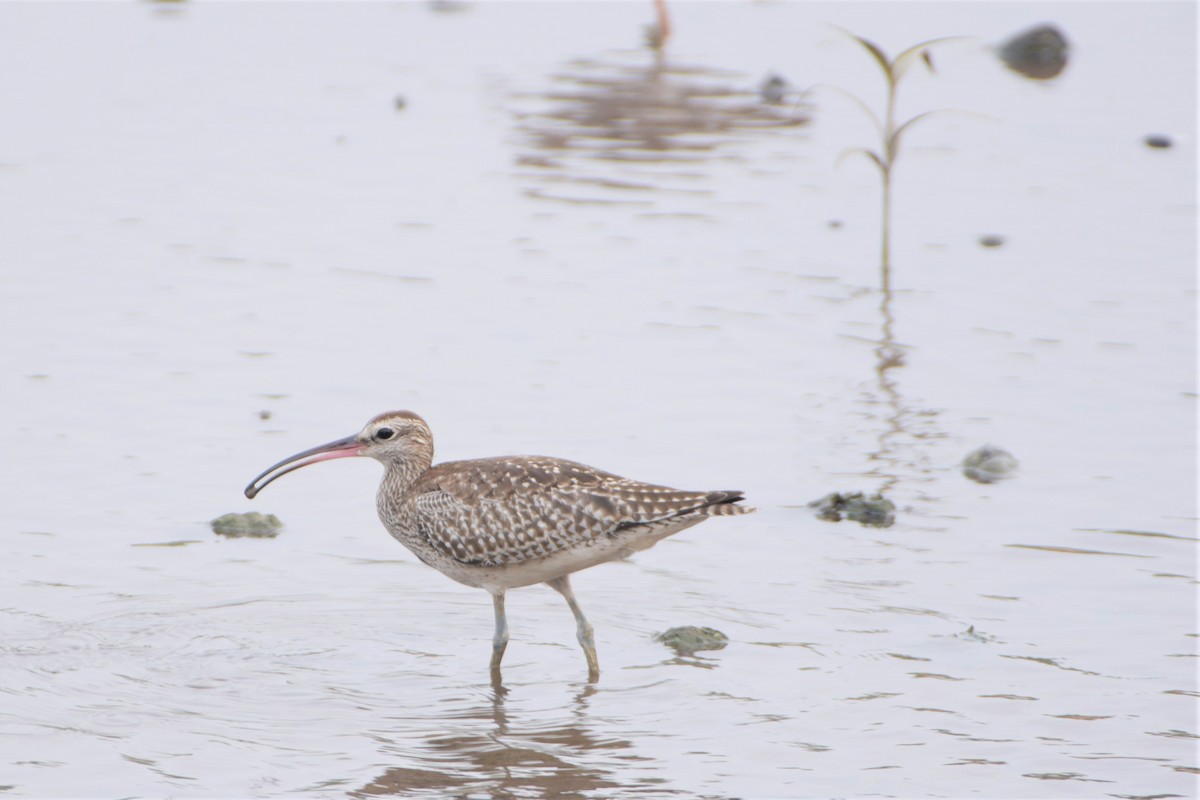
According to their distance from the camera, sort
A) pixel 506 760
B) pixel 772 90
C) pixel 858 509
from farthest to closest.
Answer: pixel 772 90
pixel 858 509
pixel 506 760

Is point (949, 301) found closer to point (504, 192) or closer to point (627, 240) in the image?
point (627, 240)

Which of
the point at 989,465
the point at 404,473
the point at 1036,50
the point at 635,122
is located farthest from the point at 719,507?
the point at 1036,50

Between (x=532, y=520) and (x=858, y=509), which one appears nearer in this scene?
(x=532, y=520)

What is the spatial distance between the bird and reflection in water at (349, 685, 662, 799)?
1.87 ft

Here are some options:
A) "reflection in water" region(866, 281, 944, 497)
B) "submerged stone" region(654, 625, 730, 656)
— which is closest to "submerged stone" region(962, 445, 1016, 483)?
Answer: "reflection in water" region(866, 281, 944, 497)

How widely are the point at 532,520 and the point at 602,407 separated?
4.40 m

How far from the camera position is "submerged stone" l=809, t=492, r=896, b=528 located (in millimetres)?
12078

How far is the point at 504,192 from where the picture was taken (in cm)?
2041

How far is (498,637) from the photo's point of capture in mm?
9875

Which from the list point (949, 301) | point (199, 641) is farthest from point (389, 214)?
point (199, 641)

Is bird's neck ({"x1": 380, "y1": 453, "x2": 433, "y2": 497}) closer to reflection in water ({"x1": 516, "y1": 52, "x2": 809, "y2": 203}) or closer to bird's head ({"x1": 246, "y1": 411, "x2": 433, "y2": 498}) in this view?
bird's head ({"x1": 246, "y1": 411, "x2": 433, "y2": 498})

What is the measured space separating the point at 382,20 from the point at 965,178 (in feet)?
41.5

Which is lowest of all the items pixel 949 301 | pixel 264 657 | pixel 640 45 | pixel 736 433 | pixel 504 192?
pixel 264 657

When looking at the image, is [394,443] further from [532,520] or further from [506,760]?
[506,760]
